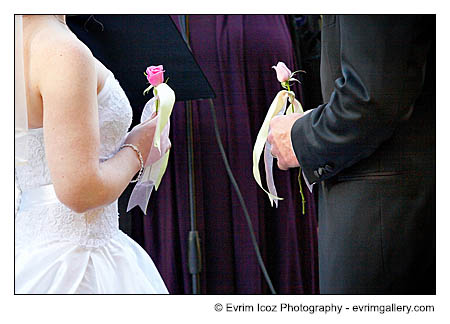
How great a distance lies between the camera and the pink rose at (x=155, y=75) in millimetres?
1280

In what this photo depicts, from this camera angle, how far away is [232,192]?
4.80 feet

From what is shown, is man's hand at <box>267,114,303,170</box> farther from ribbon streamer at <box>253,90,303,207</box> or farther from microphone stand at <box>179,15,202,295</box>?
microphone stand at <box>179,15,202,295</box>

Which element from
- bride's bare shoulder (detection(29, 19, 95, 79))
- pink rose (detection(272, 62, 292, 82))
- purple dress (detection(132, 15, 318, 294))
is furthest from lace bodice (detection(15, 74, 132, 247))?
pink rose (detection(272, 62, 292, 82))

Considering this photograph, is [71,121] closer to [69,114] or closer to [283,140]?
[69,114]

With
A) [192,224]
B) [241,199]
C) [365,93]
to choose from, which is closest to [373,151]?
[365,93]

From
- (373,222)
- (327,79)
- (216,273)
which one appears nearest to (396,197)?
(373,222)

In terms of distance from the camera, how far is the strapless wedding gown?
1147 millimetres

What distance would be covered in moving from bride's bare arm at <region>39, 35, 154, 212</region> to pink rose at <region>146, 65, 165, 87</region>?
231 millimetres

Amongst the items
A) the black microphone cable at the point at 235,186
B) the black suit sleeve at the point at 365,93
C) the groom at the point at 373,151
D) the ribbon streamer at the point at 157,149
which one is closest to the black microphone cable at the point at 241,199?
the black microphone cable at the point at 235,186

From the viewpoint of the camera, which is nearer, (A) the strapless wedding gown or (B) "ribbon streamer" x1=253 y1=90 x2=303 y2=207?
(A) the strapless wedding gown

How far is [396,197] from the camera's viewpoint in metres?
1.06
